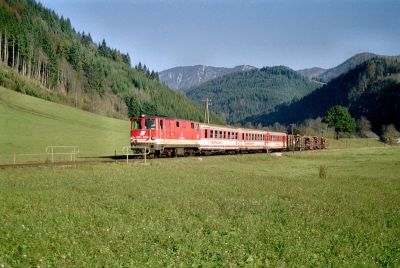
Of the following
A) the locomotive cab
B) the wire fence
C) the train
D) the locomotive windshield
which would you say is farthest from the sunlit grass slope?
the locomotive cab

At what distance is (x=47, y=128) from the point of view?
2982 inches

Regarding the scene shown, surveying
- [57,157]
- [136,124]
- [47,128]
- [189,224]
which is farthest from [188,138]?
[47,128]

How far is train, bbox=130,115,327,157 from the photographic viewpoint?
136ft

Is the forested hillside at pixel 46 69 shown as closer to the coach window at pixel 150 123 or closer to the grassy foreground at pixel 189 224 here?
the coach window at pixel 150 123

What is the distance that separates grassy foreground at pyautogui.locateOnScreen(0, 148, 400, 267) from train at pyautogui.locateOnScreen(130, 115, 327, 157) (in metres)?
17.3

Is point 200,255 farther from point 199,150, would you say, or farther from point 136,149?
point 199,150

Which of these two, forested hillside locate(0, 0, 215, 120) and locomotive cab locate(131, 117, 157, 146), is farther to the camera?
forested hillside locate(0, 0, 215, 120)

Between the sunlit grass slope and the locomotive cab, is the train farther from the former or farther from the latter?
the sunlit grass slope

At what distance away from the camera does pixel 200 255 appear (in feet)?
36.7

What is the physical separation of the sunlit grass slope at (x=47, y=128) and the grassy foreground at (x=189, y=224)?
3144cm

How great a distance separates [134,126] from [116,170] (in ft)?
43.3

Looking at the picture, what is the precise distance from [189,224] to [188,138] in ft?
111

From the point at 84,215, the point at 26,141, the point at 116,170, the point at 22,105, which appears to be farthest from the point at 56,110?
the point at 84,215

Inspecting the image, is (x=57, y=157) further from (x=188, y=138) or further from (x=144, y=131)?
(x=188, y=138)
